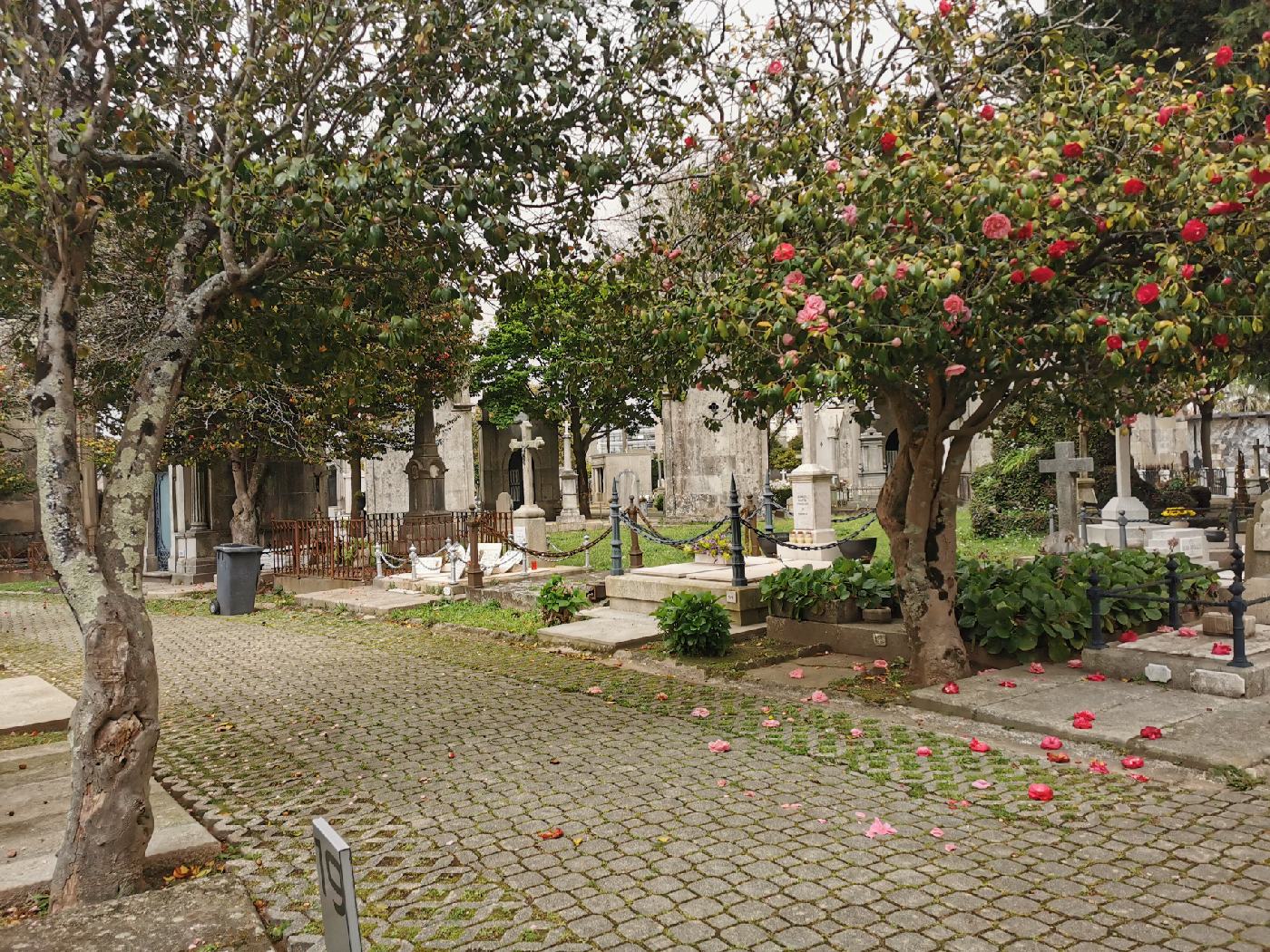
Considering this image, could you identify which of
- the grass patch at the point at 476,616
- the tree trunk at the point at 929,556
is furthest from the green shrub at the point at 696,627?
the grass patch at the point at 476,616

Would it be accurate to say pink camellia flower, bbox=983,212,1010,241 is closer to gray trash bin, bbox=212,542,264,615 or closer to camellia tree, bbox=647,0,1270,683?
camellia tree, bbox=647,0,1270,683

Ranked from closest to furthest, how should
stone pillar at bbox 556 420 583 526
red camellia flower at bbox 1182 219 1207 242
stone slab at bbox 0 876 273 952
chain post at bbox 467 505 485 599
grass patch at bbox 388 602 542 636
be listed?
stone slab at bbox 0 876 273 952 → red camellia flower at bbox 1182 219 1207 242 → grass patch at bbox 388 602 542 636 → chain post at bbox 467 505 485 599 → stone pillar at bbox 556 420 583 526

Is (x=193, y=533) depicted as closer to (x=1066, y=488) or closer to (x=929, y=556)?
(x=1066, y=488)

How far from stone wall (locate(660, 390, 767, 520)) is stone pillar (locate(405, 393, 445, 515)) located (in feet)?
37.3

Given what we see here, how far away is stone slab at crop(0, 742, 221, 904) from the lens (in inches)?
178

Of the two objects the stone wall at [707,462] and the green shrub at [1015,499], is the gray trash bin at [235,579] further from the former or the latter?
the stone wall at [707,462]

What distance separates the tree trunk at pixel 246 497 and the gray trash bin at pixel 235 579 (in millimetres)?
3334

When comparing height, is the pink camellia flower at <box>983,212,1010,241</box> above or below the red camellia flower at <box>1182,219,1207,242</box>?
above

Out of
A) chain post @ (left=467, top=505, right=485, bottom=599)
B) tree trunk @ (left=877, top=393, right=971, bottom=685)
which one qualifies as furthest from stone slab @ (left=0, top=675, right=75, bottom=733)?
tree trunk @ (left=877, top=393, right=971, bottom=685)

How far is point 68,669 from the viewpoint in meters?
10.9

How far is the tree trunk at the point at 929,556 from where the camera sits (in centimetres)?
760

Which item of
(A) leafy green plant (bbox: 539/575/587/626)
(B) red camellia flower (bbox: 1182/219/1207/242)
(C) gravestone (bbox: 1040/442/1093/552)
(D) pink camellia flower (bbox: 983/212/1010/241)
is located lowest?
(A) leafy green plant (bbox: 539/575/587/626)

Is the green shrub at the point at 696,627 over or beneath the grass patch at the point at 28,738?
over

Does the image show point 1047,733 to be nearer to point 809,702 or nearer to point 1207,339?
point 809,702
